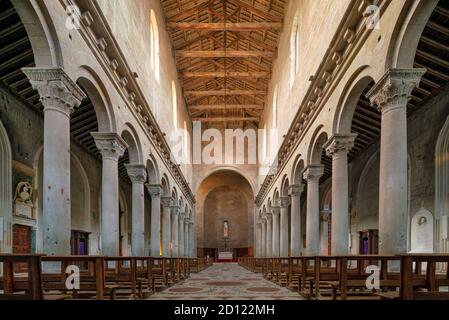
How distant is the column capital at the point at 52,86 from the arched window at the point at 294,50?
35.9 ft

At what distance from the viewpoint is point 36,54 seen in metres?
6.88

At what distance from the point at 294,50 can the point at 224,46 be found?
7.78m

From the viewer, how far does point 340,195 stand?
1030cm

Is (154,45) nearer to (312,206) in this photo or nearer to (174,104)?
(174,104)

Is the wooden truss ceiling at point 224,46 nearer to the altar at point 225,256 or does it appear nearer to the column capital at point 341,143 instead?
the column capital at point 341,143

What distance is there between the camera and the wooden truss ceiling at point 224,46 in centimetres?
1980

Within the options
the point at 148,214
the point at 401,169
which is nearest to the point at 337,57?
the point at 401,169

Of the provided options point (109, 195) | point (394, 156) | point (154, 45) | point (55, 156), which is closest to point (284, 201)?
point (154, 45)

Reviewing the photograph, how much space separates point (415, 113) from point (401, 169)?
22.6 feet

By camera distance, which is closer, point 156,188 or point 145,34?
point 145,34

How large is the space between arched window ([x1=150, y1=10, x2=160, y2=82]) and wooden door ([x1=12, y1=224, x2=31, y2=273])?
8.10 meters

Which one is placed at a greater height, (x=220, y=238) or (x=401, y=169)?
(x=401, y=169)

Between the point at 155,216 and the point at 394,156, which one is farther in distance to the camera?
the point at 155,216
